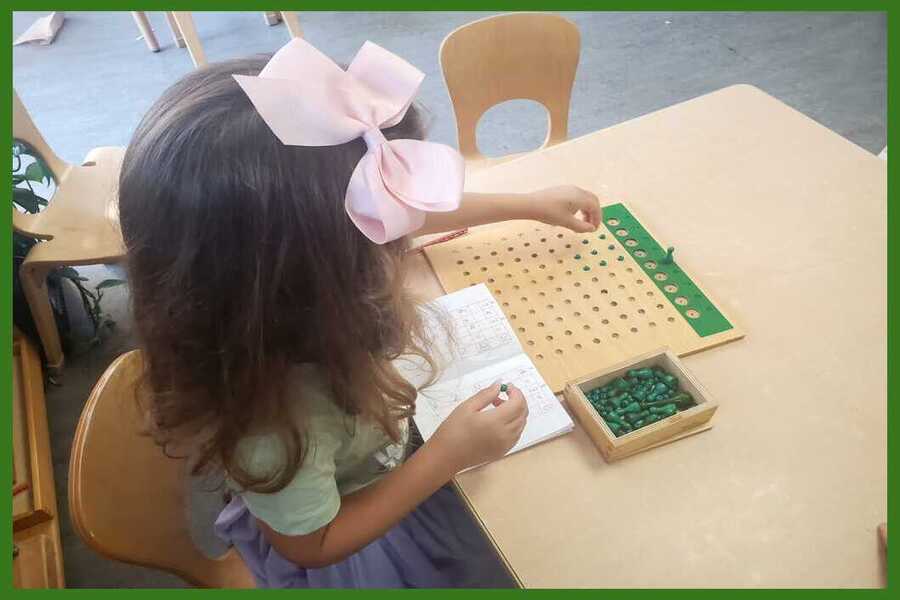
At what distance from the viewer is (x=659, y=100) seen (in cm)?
227

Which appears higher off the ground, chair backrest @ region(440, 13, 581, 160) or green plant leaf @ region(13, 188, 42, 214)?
chair backrest @ region(440, 13, 581, 160)

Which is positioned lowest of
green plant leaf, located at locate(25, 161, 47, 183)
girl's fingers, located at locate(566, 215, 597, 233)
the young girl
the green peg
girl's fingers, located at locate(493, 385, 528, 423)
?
green plant leaf, located at locate(25, 161, 47, 183)

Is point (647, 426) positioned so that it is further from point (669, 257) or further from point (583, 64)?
point (583, 64)

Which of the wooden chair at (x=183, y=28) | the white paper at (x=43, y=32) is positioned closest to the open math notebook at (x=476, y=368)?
the wooden chair at (x=183, y=28)

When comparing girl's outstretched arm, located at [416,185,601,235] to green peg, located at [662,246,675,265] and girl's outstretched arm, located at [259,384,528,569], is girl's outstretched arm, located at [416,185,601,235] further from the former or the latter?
girl's outstretched arm, located at [259,384,528,569]

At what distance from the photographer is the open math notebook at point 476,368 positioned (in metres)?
0.70

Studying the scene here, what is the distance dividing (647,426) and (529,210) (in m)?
0.39

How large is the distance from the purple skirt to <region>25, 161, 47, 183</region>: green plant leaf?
1063 millimetres

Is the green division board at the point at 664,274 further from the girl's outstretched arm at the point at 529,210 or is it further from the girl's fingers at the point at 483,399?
the girl's fingers at the point at 483,399

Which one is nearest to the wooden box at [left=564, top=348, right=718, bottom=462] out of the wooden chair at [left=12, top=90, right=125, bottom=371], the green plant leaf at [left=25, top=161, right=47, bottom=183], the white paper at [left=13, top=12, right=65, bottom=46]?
the wooden chair at [left=12, top=90, right=125, bottom=371]

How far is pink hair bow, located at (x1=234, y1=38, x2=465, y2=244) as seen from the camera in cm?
47

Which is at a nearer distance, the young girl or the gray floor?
the young girl

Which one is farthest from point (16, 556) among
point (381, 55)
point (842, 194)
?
point (842, 194)

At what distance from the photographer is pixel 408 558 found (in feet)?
2.63
